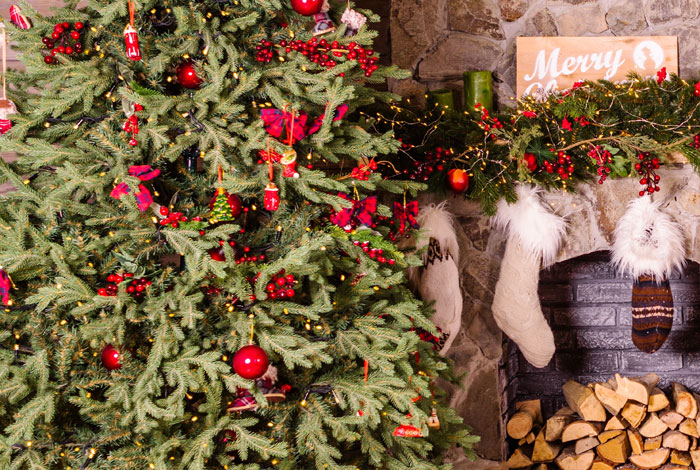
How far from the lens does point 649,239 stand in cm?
231

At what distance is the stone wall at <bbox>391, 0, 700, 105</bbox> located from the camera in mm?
2432

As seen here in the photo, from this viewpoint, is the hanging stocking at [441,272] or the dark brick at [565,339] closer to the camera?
the hanging stocking at [441,272]

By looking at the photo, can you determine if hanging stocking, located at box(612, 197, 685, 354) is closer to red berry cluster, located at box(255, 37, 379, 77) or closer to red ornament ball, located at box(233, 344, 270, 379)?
red berry cluster, located at box(255, 37, 379, 77)

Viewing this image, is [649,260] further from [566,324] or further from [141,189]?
[141,189]

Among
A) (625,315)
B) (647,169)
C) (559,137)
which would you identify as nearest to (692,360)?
(625,315)

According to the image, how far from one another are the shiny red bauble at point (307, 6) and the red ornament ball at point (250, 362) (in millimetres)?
802

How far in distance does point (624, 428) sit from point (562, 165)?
1.17m

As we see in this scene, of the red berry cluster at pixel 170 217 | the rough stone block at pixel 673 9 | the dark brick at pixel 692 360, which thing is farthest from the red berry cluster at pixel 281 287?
the dark brick at pixel 692 360

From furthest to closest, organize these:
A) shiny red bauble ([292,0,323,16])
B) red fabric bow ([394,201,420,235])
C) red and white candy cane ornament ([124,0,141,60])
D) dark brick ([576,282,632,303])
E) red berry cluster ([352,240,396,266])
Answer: dark brick ([576,282,632,303]), red fabric bow ([394,201,420,235]), red berry cluster ([352,240,396,266]), shiny red bauble ([292,0,323,16]), red and white candy cane ornament ([124,0,141,60])

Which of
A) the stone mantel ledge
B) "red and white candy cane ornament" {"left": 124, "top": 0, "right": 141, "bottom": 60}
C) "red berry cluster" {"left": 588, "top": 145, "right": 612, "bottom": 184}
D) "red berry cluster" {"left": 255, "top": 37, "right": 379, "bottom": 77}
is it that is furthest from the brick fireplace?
"red and white candy cane ornament" {"left": 124, "top": 0, "right": 141, "bottom": 60}

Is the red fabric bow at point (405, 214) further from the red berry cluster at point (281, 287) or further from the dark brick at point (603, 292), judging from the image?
the dark brick at point (603, 292)

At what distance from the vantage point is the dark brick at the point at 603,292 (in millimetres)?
2674

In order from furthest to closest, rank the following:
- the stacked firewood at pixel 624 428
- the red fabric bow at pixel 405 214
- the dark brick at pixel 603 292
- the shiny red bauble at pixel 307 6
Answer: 1. the dark brick at pixel 603 292
2. the stacked firewood at pixel 624 428
3. the red fabric bow at pixel 405 214
4. the shiny red bauble at pixel 307 6

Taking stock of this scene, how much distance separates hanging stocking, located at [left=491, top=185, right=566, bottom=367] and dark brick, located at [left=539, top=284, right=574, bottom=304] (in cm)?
21
